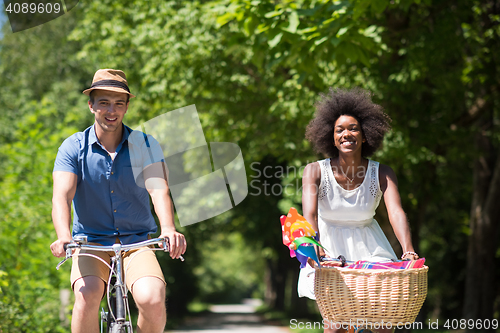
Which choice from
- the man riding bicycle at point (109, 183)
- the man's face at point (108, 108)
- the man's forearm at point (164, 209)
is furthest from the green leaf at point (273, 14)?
the man's forearm at point (164, 209)

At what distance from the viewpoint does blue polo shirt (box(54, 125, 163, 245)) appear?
346cm

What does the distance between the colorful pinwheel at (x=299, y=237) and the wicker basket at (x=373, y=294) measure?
0.18 meters

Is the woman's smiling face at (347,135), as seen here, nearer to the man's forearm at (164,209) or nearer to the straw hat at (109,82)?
Result: the man's forearm at (164,209)

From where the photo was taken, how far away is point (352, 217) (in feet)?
12.7

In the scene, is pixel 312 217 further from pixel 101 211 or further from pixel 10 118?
pixel 10 118

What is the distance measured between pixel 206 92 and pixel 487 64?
559 centimetres

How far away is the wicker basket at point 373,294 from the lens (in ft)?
10.2

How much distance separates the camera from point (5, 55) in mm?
19531

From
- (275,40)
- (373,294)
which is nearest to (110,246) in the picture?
(373,294)

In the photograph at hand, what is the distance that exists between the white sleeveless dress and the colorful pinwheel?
2.31 feet

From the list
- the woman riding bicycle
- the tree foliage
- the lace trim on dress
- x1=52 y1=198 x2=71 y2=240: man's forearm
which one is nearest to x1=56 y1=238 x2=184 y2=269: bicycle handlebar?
x1=52 y1=198 x2=71 y2=240: man's forearm

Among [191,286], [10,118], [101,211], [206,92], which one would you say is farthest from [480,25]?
[191,286]

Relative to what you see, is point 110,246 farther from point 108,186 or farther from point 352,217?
point 352,217

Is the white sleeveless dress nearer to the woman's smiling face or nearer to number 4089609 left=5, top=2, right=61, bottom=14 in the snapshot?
the woman's smiling face
